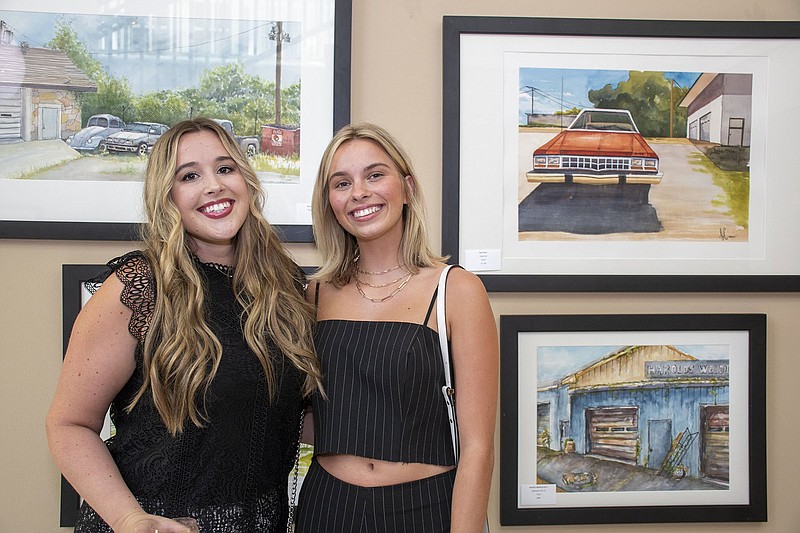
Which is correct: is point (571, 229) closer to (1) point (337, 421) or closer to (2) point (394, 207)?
(2) point (394, 207)

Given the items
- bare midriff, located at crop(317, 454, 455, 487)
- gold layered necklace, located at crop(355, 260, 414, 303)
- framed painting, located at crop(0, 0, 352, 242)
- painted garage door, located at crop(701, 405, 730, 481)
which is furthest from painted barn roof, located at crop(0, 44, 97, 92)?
painted garage door, located at crop(701, 405, 730, 481)

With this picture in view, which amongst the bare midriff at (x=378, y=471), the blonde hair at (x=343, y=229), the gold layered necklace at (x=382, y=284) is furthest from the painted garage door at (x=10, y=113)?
the bare midriff at (x=378, y=471)

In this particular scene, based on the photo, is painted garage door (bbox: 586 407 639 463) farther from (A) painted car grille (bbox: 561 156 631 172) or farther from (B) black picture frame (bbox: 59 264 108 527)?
(B) black picture frame (bbox: 59 264 108 527)

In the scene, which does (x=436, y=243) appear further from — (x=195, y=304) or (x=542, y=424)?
(x=195, y=304)

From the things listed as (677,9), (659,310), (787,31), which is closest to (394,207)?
(659,310)

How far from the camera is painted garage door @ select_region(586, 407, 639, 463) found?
2098 millimetres

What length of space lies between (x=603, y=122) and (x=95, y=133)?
1368 mm

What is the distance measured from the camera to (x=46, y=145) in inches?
77.7

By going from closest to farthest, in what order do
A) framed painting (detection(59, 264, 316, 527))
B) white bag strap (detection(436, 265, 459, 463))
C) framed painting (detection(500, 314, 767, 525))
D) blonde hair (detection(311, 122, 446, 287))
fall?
white bag strap (detection(436, 265, 459, 463)), blonde hair (detection(311, 122, 446, 287)), framed painting (detection(59, 264, 316, 527)), framed painting (detection(500, 314, 767, 525))

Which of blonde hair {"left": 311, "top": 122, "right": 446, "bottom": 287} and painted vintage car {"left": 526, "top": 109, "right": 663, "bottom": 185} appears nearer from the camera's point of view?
blonde hair {"left": 311, "top": 122, "right": 446, "bottom": 287}

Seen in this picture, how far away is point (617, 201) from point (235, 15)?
1.15m

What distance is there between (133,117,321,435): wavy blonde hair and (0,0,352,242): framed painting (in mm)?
445

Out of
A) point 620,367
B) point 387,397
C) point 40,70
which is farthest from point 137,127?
point 620,367

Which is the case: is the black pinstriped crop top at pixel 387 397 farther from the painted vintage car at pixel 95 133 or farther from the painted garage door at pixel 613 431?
the painted vintage car at pixel 95 133
